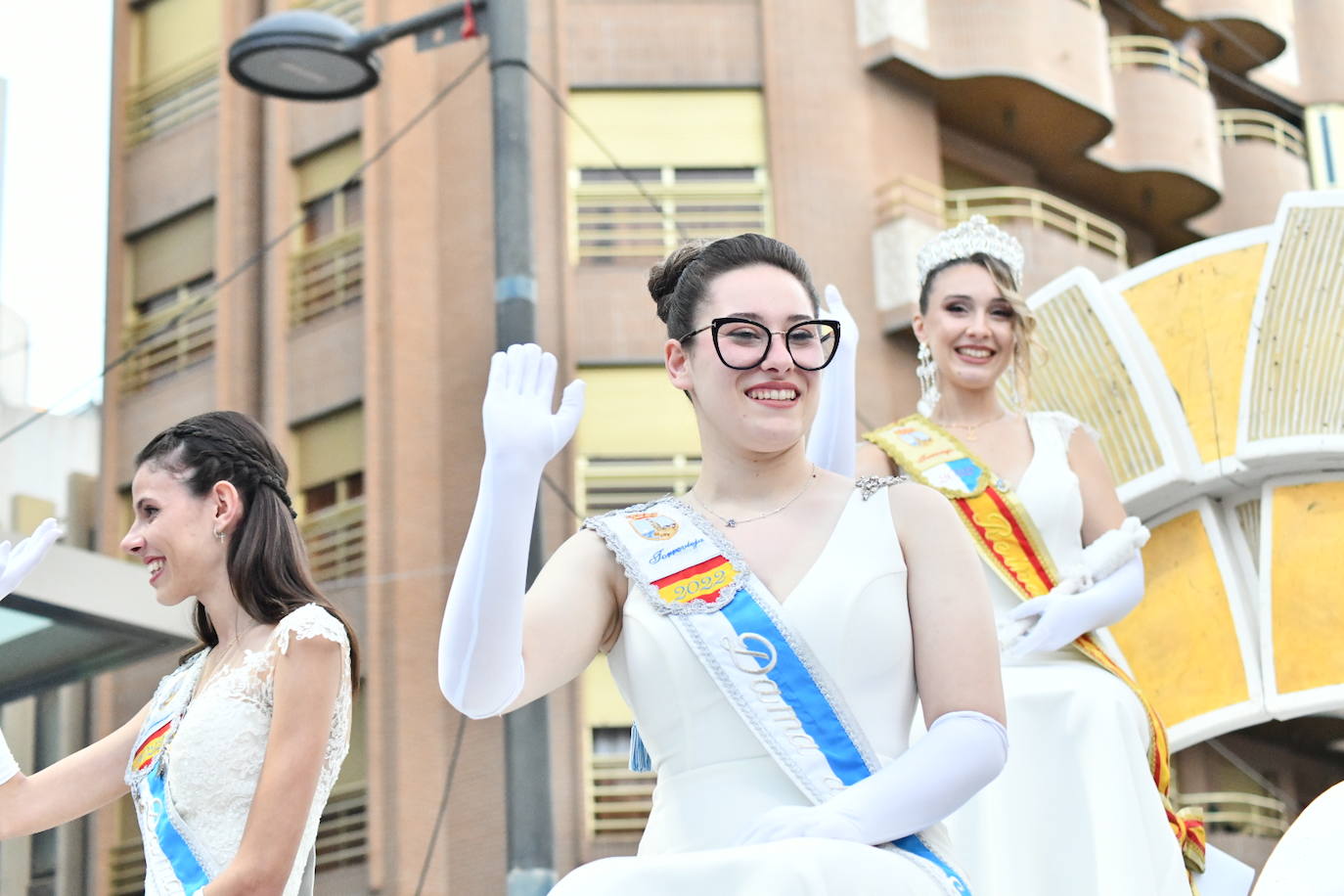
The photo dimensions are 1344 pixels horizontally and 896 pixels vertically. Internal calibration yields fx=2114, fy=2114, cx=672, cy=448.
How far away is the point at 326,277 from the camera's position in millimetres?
17734

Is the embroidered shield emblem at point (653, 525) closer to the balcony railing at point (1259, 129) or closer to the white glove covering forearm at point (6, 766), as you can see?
the white glove covering forearm at point (6, 766)

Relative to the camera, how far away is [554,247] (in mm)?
17047

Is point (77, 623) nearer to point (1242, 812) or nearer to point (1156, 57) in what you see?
point (1242, 812)

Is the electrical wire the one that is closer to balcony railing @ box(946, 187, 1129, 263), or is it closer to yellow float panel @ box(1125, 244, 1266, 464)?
balcony railing @ box(946, 187, 1129, 263)

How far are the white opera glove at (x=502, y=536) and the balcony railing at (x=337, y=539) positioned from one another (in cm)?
1400

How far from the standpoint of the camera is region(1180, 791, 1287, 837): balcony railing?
18.7m

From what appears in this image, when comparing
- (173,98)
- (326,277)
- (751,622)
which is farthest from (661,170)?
(751,622)

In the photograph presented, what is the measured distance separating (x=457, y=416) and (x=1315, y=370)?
1109 cm

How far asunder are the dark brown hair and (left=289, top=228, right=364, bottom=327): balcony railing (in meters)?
14.4

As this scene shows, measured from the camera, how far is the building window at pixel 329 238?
17391mm

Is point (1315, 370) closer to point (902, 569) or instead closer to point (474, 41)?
point (902, 569)

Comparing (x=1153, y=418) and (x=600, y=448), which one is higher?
(x=600, y=448)

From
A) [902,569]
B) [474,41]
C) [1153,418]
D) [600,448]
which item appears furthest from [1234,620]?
[474,41]

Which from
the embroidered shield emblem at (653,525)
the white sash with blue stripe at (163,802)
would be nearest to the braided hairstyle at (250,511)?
the white sash with blue stripe at (163,802)
